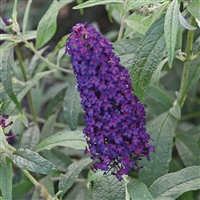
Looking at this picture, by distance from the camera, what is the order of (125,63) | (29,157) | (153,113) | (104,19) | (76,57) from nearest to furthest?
(76,57) < (29,157) < (125,63) < (153,113) < (104,19)

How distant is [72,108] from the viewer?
188 cm

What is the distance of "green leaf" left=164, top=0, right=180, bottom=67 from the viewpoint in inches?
48.7

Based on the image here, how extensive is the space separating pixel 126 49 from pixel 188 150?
0.55m

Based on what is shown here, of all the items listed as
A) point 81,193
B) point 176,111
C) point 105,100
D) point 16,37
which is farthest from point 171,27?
point 81,193

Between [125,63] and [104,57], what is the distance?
1.10ft

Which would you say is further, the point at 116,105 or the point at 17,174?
the point at 17,174

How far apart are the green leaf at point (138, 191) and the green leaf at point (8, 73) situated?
556mm

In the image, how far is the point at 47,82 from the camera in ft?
10.9

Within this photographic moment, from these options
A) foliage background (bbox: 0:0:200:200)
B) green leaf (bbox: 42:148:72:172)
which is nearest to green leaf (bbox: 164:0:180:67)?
foliage background (bbox: 0:0:200:200)

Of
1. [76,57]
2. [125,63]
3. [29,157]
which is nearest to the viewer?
[76,57]

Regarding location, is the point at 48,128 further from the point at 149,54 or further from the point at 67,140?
the point at 149,54

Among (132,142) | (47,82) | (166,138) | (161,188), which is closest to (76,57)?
(132,142)

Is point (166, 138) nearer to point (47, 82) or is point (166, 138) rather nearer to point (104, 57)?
point (104, 57)

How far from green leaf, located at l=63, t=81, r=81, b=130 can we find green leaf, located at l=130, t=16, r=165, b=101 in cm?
48
